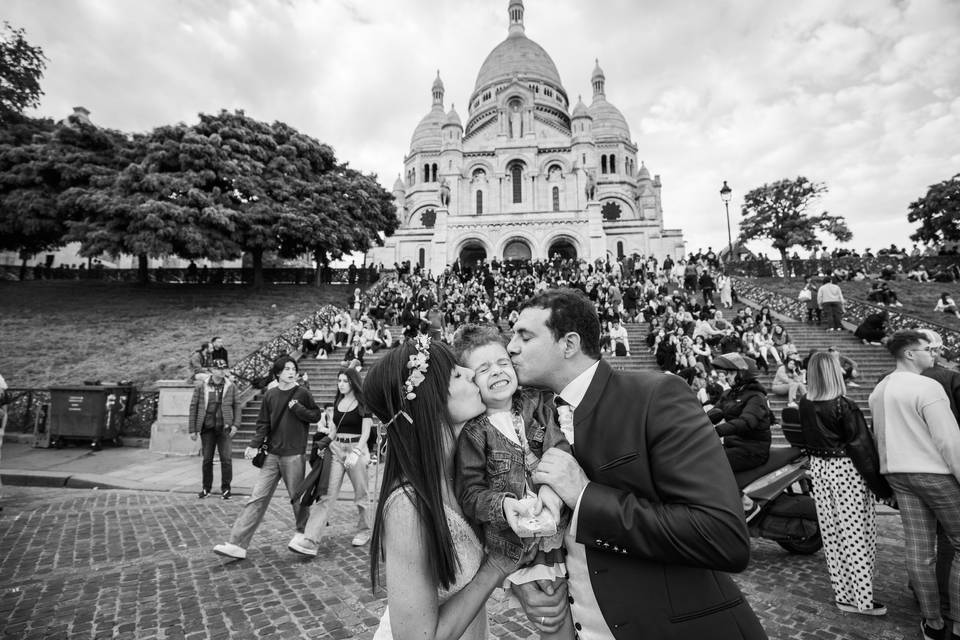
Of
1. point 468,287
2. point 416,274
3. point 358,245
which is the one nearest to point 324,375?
point 468,287

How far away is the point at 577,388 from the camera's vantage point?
1801 millimetres

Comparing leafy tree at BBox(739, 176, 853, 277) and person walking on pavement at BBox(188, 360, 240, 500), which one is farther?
leafy tree at BBox(739, 176, 853, 277)

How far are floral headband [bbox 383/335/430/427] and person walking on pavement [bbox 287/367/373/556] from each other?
3.17m

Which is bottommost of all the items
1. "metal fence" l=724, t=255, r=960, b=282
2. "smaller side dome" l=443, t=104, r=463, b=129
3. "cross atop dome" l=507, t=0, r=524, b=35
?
"metal fence" l=724, t=255, r=960, b=282

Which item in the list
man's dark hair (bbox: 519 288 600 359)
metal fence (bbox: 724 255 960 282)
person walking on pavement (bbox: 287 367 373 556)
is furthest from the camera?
metal fence (bbox: 724 255 960 282)

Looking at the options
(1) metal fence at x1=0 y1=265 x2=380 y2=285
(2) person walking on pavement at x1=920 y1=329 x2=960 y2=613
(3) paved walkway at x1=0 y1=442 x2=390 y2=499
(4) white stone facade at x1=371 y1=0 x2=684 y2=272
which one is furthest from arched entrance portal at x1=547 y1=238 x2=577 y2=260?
(2) person walking on pavement at x1=920 y1=329 x2=960 y2=613

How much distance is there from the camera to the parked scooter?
14.1 feet

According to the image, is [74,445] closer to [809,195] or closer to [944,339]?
[944,339]

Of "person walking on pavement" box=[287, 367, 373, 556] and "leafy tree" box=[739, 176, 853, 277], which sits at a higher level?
"leafy tree" box=[739, 176, 853, 277]

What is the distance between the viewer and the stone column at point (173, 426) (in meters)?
9.62

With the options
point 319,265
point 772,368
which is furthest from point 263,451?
point 319,265

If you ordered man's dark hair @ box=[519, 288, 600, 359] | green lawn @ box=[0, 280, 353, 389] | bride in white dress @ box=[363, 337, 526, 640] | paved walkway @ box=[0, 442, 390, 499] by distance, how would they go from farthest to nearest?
green lawn @ box=[0, 280, 353, 389]
paved walkway @ box=[0, 442, 390, 499]
man's dark hair @ box=[519, 288, 600, 359]
bride in white dress @ box=[363, 337, 526, 640]

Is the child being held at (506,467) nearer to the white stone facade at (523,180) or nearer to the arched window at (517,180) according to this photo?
the white stone facade at (523,180)

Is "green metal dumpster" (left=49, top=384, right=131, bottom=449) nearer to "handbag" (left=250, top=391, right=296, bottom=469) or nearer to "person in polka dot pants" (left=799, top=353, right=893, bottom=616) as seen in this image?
"handbag" (left=250, top=391, right=296, bottom=469)
